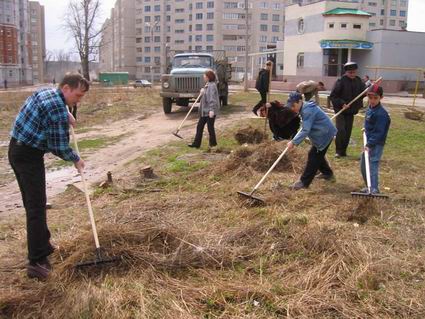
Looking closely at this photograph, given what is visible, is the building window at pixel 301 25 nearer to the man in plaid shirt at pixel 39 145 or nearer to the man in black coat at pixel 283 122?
the man in black coat at pixel 283 122

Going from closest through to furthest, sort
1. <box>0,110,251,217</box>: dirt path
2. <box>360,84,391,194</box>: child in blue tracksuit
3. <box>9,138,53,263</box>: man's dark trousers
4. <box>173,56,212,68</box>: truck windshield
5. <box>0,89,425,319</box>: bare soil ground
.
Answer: <box>0,89,425,319</box>: bare soil ground → <box>9,138,53,263</box>: man's dark trousers → <box>360,84,391,194</box>: child in blue tracksuit → <box>0,110,251,217</box>: dirt path → <box>173,56,212,68</box>: truck windshield

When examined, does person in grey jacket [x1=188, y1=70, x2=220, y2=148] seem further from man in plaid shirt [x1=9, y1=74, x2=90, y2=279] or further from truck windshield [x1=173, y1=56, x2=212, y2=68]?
truck windshield [x1=173, y1=56, x2=212, y2=68]

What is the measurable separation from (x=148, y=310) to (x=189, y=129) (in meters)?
11.1

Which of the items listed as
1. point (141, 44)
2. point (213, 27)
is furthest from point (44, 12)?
point (213, 27)

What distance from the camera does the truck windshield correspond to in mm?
18609

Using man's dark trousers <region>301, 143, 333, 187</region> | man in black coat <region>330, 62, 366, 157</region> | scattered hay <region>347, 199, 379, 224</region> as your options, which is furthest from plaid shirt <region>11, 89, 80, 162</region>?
man in black coat <region>330, 62, 366, 157</region>

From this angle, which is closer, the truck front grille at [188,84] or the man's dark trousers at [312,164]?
the man's dark trousers at [312,164]

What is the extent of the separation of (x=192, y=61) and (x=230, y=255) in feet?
49.7

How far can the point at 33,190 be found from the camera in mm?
4059

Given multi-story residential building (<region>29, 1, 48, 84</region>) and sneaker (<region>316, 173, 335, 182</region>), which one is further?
multi-story residential building (<region>29, 1, 48, 84</region>)

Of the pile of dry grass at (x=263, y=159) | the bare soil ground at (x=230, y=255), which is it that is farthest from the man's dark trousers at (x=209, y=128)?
the bare soil ground at (x=230, y=255)

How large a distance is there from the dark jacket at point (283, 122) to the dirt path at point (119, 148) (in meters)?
2.99

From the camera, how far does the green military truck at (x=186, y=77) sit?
1750cm

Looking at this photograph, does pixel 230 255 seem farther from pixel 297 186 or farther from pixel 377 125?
pixel 377 125
